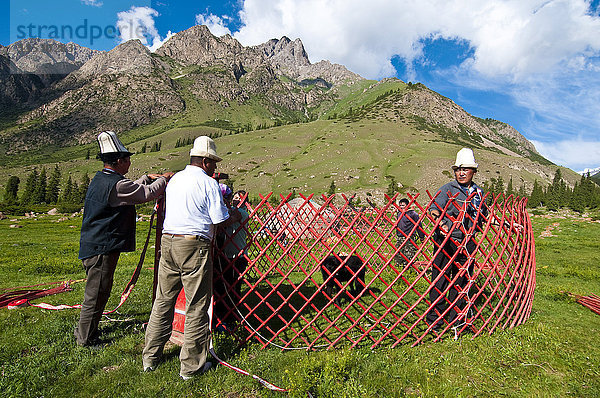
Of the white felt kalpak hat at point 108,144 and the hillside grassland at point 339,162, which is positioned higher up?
the hillside grassland at point 339,162

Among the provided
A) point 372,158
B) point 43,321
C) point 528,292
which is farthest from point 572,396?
point 372,158

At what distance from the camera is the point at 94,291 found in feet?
10.8

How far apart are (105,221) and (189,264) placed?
47.0 inches

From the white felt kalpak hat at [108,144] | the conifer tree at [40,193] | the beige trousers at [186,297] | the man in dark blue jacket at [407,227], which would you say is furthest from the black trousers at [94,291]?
the conifer tree at [40,193]

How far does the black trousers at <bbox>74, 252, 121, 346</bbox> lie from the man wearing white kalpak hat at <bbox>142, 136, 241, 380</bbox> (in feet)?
2.59

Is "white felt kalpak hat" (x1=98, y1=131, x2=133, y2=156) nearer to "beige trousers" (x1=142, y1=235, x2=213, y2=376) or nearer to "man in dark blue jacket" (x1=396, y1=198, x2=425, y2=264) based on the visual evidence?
"beige trousers" (x1=142, y1=235, x2=213, y2=376)

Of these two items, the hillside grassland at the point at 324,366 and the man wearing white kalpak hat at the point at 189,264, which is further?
the man wearing white kalpak hat at the point at 189,264

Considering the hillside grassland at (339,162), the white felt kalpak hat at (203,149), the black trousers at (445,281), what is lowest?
the black trousers at (445,281)

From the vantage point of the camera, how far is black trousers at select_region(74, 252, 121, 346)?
128 inches

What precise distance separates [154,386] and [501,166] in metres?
93.4

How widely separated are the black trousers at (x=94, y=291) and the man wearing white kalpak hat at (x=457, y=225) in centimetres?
382

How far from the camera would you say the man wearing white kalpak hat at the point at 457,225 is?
371 centimetres

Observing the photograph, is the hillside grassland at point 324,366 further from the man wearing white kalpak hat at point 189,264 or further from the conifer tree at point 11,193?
the conifer tree at point 11,193

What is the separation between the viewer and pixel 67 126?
176 meters
